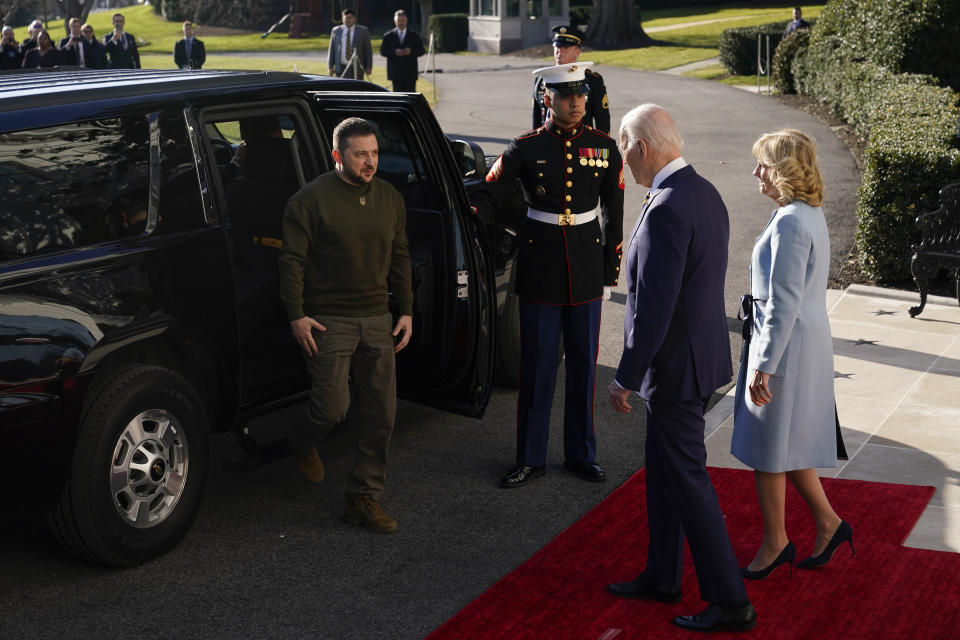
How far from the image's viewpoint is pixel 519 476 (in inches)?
235

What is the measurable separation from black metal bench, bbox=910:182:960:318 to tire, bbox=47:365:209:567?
19.7 feet

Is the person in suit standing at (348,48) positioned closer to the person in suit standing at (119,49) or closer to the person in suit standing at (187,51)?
the person in suit standing at (119,49)

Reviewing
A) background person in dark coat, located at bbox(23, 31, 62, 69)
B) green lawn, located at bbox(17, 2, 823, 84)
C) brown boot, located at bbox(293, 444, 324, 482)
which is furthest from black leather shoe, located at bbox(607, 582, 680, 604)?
green lawn, located at bbox(17, 2, 823, 84)

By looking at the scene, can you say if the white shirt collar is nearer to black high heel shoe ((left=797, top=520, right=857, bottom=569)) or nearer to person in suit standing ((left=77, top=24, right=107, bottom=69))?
black high heel shoe ((left=797, top=520, right=857, bottom=569))

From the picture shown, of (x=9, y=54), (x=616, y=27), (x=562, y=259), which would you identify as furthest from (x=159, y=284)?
(x=616, y=27)

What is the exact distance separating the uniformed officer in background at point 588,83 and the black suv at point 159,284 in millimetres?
2111

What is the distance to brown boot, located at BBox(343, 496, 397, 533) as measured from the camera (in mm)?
5402

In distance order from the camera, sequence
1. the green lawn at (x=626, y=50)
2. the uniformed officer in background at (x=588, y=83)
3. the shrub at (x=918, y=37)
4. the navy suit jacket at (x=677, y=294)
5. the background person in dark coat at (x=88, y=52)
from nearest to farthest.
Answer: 1. the navy suit jacket at (x=677, y=294)
2. the uniformed officer in background at (x=588, y=83)
3. the shrub at (x=918, y=37)
4. the background person in dark coat at (x=88, y=52)
5. the green lawn at (x=626, y=50)

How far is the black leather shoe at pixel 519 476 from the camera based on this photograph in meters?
5.95

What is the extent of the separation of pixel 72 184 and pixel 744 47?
29.7 metres

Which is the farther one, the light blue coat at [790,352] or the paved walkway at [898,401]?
the paved walkway at [898,401]

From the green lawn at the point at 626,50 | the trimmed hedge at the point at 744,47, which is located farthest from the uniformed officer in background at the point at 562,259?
the trimmed hedge at the point at 744,47

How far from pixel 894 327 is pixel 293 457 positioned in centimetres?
483

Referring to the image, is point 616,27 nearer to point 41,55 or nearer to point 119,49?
point 119,49
